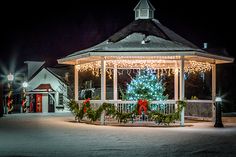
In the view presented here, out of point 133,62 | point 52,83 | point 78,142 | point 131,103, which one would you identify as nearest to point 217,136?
point 78,142

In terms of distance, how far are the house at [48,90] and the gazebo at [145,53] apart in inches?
826

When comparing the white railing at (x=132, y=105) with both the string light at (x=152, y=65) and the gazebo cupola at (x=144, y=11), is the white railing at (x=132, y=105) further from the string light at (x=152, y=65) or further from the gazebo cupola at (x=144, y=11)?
the gazebo cupola at (x=144, y=11)

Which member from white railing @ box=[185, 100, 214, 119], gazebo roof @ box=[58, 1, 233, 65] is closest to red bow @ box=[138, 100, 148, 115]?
gazebo roof @ box=[58, 1, 233, 65]

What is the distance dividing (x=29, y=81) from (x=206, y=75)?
1869cm

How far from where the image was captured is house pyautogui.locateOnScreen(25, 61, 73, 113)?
156ft

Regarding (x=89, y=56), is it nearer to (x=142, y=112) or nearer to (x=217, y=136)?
(x=142, y=112)

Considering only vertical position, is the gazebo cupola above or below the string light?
above

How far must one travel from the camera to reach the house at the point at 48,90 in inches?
1869

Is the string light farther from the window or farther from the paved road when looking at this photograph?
the paved road

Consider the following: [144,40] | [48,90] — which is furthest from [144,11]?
[48,90]

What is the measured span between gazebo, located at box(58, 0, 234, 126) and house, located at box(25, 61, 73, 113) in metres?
21.0

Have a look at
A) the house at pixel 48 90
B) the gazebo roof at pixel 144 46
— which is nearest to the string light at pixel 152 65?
the gazebo roof at pixel 144 46

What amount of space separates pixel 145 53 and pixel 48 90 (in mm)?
27008

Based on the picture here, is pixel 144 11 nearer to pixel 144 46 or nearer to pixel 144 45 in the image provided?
pixel 144 45
